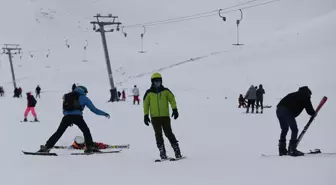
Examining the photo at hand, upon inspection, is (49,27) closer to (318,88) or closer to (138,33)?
(138,33)

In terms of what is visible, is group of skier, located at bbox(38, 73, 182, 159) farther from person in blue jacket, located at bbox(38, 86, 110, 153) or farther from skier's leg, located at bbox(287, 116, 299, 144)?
skier's leg, located at bbox(287, 116, 299, 144)

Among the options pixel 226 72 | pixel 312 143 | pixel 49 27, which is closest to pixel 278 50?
pixel 226 72

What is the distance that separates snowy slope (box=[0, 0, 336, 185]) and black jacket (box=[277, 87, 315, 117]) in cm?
85

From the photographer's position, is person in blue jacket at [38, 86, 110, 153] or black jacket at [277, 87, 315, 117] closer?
black jacket at [277, 87, 315, 117]

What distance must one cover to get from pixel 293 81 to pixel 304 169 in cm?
4774

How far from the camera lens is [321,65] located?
56.0 m

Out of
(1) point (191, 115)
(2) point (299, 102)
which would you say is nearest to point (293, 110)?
(2) point (299, 102)

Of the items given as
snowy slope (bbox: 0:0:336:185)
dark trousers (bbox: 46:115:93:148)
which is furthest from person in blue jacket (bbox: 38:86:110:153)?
snowy slope (bbox: 0:0:336:185)

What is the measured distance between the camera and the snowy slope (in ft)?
23.6

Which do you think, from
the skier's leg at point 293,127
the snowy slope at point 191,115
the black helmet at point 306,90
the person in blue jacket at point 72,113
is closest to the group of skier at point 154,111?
the person in blue jacket at point 72,113

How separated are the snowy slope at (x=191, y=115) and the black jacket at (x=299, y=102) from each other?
2.79 ft

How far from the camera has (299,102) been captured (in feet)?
27.3

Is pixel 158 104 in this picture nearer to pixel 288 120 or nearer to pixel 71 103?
pixel 71 103

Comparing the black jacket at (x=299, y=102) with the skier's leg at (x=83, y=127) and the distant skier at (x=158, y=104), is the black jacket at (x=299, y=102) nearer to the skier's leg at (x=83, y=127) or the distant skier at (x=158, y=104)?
the distant skier at (x=158, y=104)
